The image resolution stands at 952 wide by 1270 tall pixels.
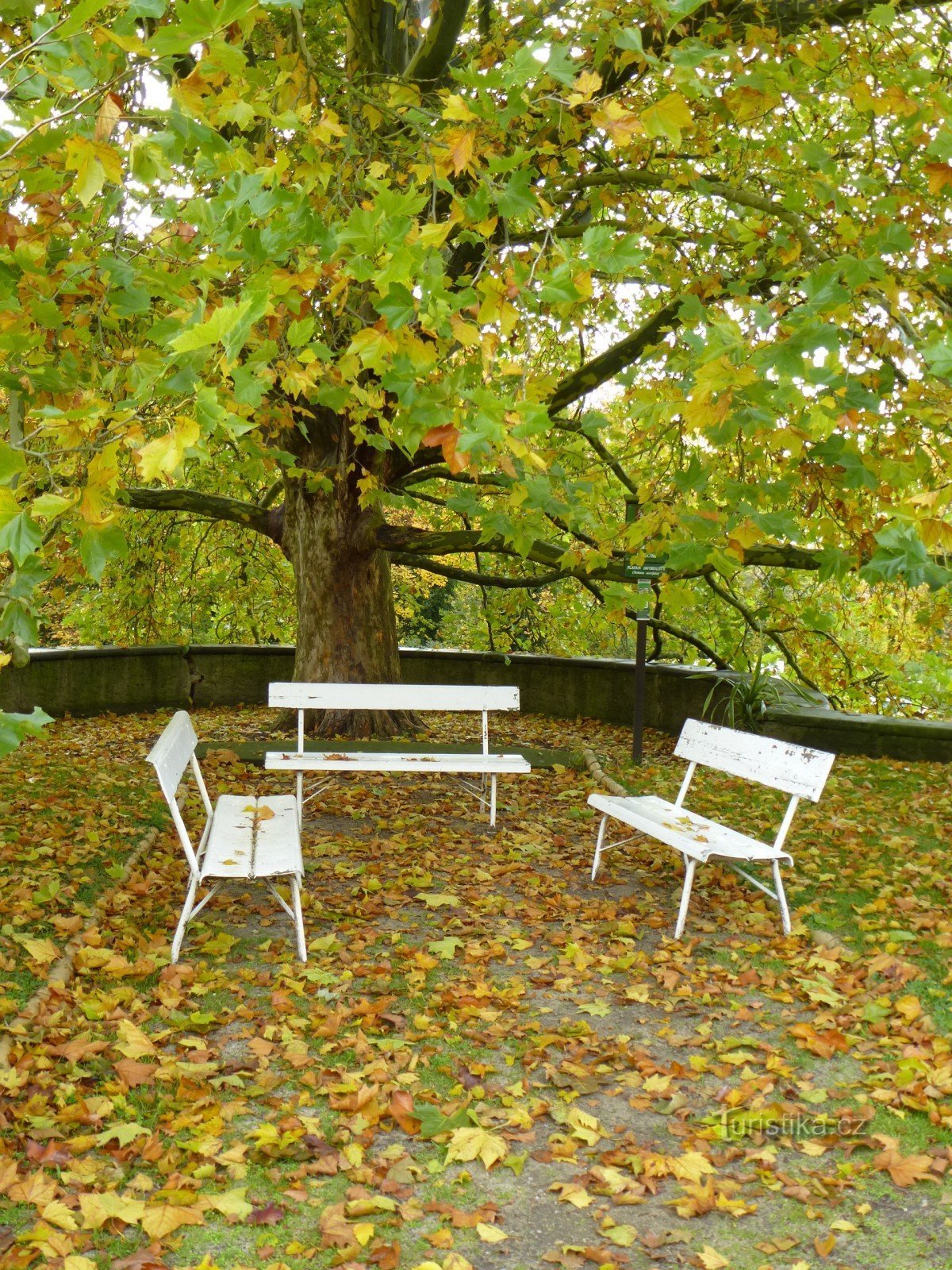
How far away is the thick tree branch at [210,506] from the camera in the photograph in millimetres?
9039

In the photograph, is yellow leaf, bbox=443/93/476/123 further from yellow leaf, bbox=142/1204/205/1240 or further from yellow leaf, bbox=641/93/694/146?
yellow leaf, bbox=142/1204/205/1240

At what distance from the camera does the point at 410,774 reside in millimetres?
8539

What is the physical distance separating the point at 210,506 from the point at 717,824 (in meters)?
6.09

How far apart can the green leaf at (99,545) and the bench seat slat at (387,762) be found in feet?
12.8

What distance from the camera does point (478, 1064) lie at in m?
3.55

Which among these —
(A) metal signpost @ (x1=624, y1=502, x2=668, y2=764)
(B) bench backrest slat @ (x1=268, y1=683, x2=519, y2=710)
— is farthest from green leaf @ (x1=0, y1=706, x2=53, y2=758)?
(A) metal signpost @ (x1=624, y1=502, x2=668, y2=764)

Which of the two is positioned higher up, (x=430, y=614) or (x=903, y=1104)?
(x=430, y=614)

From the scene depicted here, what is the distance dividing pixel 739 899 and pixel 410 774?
12.2 feet

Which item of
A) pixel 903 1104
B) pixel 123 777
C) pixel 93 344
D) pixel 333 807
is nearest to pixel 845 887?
pixel 903 1104

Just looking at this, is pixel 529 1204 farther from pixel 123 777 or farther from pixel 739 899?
pixel 123 777

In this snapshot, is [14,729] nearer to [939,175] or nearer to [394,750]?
[939,175]

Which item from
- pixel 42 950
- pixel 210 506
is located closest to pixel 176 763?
pixel 42 950

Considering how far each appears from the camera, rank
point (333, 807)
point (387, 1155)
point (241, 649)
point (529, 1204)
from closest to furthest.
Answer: point (529, 1204)
point (387, 1155)
point (333, 807)
point (241, 649)

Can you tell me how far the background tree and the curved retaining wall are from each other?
1.25 metres
